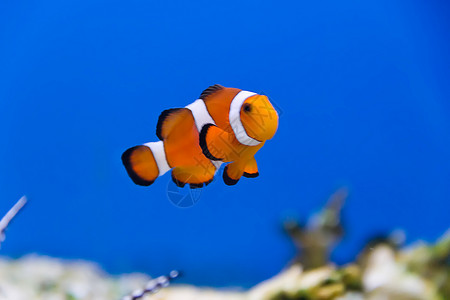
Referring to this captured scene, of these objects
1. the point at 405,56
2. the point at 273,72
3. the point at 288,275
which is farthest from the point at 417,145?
the point at 273,72

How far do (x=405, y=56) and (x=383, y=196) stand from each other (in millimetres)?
436

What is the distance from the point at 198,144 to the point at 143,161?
6 cm

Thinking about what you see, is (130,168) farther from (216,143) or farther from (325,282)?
(325,282)

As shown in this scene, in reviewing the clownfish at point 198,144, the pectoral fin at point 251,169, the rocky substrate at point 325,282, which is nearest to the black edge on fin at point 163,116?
the clownfish at point 198,144

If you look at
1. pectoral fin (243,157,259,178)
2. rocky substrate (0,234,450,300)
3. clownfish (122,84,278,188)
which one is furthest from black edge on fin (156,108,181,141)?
rocky substrate (0,234,450,300)

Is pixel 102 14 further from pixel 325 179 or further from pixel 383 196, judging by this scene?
pixel 383 196

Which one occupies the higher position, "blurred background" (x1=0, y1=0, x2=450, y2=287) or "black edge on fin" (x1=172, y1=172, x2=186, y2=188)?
"blurred background" (x1=0, y1=0, x2=450, y2=287)

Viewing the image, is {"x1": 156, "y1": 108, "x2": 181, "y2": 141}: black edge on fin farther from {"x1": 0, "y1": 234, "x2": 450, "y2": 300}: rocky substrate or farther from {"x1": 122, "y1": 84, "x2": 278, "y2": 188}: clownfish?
{"x1": 0, "y1": 234, "x2": 450, "y2": 300}: rocky substrate

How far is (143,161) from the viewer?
1.41 feet

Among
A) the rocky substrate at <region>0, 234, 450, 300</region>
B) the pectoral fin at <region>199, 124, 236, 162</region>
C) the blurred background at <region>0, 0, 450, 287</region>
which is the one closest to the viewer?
the pectoral fin at <region>199, 124, 236, 162</region>

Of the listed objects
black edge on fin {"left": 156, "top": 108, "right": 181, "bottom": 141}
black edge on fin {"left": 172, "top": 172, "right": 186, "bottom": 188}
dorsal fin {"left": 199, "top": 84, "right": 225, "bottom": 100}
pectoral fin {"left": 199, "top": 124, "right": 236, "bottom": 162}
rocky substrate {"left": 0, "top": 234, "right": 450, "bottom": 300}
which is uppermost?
rocky substrate {"left": 0, "top": 234, "right": 450, "bottom": 300}

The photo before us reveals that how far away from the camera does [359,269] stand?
1330 mm

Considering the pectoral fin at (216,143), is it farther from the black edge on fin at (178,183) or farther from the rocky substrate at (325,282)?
the rocky substrate at (325,282)

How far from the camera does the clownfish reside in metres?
0.41
